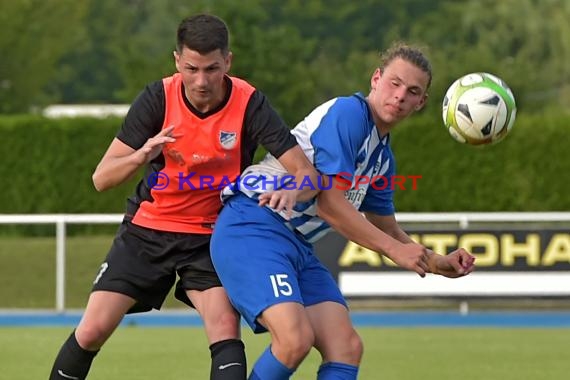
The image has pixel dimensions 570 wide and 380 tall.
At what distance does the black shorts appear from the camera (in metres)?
6.28

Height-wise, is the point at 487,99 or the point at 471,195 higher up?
the point at 487,99

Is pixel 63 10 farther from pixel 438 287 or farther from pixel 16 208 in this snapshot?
pixel 438 287

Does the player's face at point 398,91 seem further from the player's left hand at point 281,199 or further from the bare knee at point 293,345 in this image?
the bare knee at point 293,345

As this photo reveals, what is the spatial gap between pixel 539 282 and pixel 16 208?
10.2 metres

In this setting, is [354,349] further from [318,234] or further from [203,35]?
[203,35]

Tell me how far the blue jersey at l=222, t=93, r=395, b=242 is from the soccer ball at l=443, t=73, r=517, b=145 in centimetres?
54

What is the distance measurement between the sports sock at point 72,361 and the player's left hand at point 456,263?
178cm

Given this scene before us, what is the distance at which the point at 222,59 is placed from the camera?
5.88m

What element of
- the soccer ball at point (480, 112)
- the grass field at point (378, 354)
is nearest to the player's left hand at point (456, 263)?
the soccer ball at point (480, 112)

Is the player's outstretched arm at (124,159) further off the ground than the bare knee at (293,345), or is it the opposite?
the player's outstretched arm at (124,159)

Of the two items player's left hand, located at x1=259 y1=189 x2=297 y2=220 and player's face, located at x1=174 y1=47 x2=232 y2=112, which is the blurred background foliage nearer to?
player's face, located at x1=174 y1=47 x2=232 y2=112

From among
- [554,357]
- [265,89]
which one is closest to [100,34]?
[265,89]

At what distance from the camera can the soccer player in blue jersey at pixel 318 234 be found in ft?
18.9

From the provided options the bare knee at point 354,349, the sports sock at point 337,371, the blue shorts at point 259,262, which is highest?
the blue shorts at point 259,262
